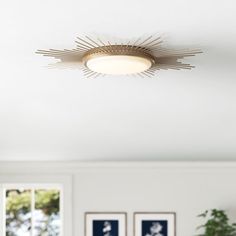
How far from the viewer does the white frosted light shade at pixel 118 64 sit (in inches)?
128

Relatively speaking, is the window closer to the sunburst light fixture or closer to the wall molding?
the wall molding

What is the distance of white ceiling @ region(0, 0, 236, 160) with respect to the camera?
302 centimetres

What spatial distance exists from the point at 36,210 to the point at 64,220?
0.37 m

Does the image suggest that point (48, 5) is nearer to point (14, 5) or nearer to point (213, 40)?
point (14, 5)

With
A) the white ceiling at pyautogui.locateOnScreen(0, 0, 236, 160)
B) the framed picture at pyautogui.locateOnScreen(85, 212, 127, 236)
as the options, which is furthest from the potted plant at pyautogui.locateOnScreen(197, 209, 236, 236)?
the framed picture at pyautogui.locateOnScreen(85, 212, 127, 236)

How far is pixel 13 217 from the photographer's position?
6152mm

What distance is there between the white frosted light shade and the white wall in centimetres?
270

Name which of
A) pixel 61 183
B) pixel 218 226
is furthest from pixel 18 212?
pixel 218 226

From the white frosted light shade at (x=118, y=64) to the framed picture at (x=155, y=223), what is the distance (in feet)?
9.42

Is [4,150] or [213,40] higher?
[213,40]

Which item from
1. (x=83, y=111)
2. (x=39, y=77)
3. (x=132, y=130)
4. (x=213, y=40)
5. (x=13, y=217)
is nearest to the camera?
(x=213, y=40)

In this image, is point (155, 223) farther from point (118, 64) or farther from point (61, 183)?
point (118, 64)

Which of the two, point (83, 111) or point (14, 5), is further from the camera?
point (83, 111)

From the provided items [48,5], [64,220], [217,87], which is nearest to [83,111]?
[217,87]
